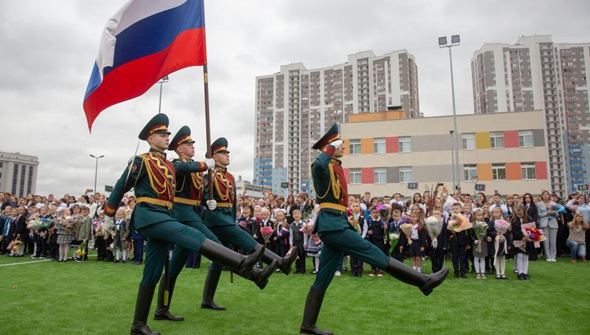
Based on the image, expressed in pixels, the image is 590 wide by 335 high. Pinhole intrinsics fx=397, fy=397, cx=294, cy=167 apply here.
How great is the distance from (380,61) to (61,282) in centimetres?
11383

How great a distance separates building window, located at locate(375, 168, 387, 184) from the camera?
39.5 metres

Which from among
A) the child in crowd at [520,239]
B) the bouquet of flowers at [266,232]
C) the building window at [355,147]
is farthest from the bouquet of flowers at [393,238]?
the building window at [355,147]

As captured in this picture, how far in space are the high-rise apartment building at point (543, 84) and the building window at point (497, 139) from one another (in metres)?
68.4

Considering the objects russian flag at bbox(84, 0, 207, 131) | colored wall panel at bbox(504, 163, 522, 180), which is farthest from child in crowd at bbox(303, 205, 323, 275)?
colored wall panel at bbox(504, 163, 522, 180)

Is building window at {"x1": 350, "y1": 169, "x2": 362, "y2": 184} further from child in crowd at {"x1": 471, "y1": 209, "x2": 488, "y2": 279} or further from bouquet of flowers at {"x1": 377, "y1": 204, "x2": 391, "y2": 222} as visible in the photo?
child in crowd at {"x1": 471, "y1": 209, "x2": 488, "y2": 279}

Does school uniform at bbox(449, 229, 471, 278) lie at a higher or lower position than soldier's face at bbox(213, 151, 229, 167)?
lower

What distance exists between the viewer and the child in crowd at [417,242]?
32.2ft

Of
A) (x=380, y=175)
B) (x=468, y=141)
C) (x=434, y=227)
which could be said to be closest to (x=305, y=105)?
(x=380, y=175)

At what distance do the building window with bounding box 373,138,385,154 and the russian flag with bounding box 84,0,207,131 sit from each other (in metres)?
34.9

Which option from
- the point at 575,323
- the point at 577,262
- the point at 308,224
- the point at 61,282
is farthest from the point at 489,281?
the point at 61,282

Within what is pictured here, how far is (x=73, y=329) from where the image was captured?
4828mm

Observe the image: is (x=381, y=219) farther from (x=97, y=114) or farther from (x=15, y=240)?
(x=15, y=240)

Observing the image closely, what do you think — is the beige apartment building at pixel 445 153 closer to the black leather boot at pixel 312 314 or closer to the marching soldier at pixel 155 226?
the black leather boot at pixel 312 314

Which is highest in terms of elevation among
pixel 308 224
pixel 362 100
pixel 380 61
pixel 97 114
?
pixel 380 61
